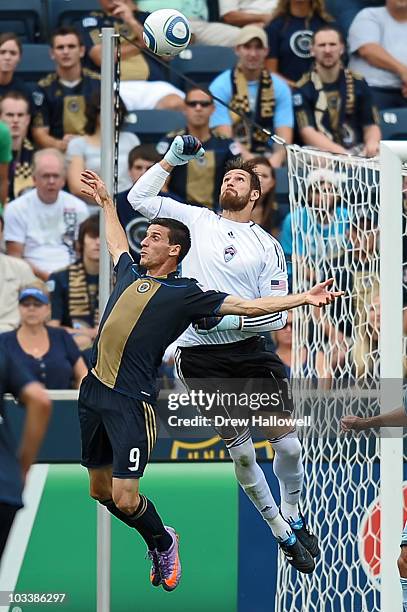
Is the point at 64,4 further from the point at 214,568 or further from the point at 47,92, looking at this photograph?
the point at 214,568

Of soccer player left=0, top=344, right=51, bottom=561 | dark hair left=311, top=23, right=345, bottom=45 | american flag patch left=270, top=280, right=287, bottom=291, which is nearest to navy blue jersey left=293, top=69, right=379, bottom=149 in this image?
dark hair left=311, top=23, right=345, bottom=45

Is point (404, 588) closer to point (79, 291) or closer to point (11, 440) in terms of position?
point (11, 440)

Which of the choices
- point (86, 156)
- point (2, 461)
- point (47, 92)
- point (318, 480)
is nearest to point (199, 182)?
point (86, 156)

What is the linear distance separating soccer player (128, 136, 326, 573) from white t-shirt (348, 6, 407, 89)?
14.4ft

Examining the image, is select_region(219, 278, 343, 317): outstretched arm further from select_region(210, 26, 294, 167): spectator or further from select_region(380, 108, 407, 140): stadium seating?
select_region(380, 108, 407, 140): stadium seating

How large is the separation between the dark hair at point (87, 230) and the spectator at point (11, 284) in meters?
0.43

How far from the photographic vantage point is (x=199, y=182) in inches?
405

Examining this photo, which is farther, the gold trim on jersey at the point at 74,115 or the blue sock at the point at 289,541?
the gold trim on jersey at the point at 74,115

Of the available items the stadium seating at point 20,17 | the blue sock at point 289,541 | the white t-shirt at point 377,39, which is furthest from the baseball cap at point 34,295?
the white t-shirt at point 377,39

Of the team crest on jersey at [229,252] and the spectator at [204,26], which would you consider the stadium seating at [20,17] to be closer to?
the spectator at [204,26]

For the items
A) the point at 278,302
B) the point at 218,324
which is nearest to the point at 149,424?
→ the point at 218,324

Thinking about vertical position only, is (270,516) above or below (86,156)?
below

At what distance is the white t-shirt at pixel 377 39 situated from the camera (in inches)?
472

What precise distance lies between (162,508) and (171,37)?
3030mm
